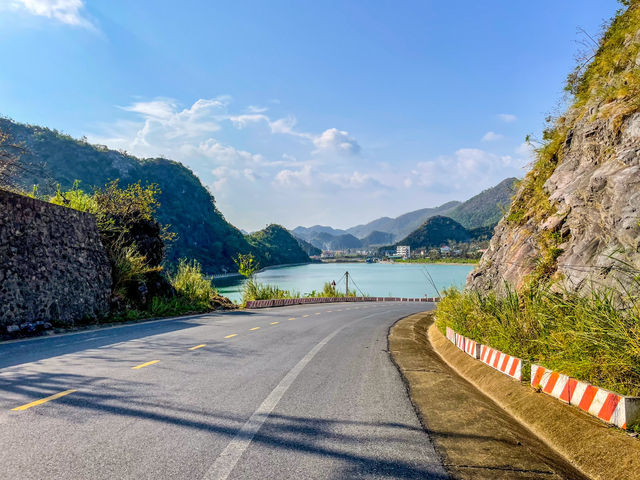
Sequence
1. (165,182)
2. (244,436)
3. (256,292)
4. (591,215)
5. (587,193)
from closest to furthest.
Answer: (244,436) < (591,215) < (587,193) < (256,292) < (165,182)

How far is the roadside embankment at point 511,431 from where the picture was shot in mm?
3713

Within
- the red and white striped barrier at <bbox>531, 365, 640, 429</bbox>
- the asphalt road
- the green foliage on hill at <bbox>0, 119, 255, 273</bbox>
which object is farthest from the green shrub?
the green foliage on hill at <bbox>0, 119, 255, 273</bbox>

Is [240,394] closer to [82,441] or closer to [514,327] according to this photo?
[82,441]

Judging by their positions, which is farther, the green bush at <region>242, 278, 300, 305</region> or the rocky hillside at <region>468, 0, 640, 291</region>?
the green bush at <region>242, 278, 300, 305</region>

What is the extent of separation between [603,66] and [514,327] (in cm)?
961

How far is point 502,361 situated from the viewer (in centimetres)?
706

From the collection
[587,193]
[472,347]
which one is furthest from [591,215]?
[472,347]

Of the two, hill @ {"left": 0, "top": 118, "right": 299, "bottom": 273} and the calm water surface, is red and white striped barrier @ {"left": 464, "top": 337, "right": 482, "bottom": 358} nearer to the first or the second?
the calm water surface

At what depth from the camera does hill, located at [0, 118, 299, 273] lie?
5979 inches

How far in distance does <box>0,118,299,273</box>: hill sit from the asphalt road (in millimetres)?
139371

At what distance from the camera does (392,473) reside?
346cm

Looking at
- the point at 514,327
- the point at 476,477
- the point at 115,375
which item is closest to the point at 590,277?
the point at 514,327

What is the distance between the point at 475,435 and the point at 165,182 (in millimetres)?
200118

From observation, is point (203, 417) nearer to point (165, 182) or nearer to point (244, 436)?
point (244, 436)
